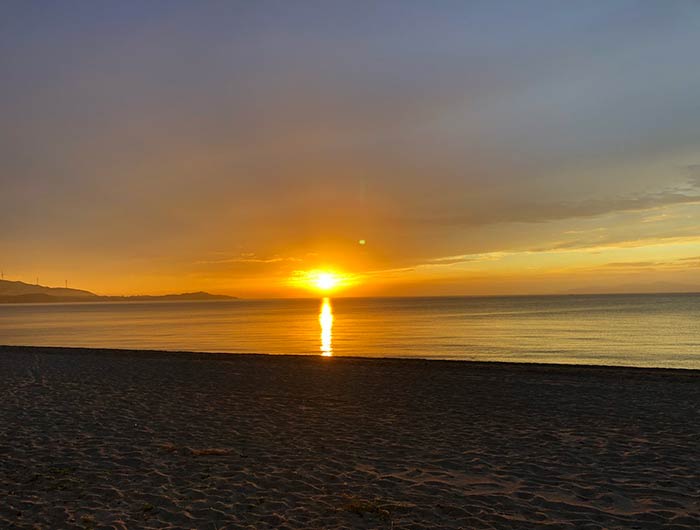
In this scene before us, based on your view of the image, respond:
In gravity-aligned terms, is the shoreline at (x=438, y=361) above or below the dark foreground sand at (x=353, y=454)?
above

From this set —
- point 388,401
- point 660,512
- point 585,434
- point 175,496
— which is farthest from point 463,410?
point 175,496

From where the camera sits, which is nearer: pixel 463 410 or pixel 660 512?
pixel 660 512

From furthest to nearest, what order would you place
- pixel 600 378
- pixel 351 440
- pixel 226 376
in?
pixel 226 376
pixel 600 378
pixel 351 440

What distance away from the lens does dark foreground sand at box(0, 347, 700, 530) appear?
24.7ft

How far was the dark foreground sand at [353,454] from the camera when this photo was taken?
7.53 metres

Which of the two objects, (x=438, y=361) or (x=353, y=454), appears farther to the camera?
(x=438, y=361)

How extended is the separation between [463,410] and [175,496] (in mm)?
8850

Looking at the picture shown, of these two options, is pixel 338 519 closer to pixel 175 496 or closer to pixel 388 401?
pixel 175 496

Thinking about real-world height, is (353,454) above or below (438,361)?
below

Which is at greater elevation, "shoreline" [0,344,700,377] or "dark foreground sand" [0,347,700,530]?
"shoreline" [0,344,700,377]

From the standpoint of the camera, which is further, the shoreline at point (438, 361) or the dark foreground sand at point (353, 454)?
the shoreline at point (438, 361)

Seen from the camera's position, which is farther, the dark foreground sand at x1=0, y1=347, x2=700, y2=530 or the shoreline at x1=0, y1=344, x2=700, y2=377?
the shoreline at x1=0, y1=344, x2=700, y2=377

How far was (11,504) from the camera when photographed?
7.89m

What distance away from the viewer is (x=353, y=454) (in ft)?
34.4
